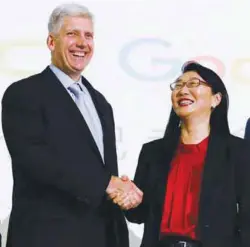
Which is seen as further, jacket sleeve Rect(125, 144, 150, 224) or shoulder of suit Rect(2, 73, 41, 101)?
jacket sleeve Rect(125, 144, 150, 224)

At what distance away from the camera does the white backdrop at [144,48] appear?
291 cm

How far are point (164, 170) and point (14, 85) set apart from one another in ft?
1.75

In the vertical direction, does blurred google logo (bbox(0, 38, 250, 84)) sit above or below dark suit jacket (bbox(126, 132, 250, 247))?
above

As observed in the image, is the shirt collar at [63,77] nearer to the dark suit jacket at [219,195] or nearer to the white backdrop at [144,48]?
the dark suit jacket at [219,195]

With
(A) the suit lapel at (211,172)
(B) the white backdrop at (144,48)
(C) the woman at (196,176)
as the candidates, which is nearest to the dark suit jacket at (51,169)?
(C) the woman at (196,176)

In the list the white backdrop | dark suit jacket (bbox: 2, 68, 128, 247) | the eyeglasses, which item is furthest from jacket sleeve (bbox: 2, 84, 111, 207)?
the white backdrop

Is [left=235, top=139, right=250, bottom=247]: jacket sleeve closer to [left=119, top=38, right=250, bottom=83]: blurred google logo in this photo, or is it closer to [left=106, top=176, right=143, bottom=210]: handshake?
[left=106, top=176, right=143, bottom=210]: handshake

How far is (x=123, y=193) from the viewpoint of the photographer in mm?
2076

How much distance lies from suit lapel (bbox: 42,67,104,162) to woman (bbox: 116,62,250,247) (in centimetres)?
22

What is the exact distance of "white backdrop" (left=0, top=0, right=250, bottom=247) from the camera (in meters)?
2.91

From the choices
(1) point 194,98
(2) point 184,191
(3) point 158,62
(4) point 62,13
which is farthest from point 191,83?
(3) point 158,62

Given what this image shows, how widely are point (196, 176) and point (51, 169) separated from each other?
1.45 ft

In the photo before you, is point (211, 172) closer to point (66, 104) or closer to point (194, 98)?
point (194, 98)

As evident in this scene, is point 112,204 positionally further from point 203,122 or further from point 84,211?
point 203,122
